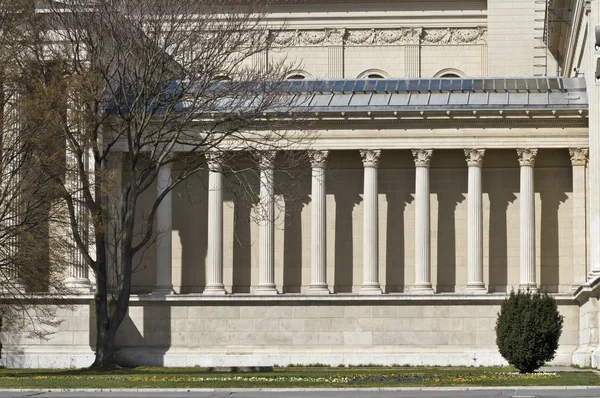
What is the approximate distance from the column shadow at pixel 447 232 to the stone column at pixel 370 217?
3771 mm

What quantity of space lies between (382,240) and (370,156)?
16.9ft

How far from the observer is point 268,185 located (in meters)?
88.2

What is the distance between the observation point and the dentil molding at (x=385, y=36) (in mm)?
107938

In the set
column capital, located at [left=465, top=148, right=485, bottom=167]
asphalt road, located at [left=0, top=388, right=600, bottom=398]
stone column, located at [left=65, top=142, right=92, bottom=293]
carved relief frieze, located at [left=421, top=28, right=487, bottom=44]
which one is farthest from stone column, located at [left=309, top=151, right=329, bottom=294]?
asphalt road, located at [left=0, top=388, right=600, bottom=398]

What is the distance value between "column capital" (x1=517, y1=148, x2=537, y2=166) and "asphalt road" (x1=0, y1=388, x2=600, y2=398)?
3464cm

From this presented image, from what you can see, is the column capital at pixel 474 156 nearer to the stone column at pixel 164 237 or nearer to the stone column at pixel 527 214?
the stone column at pixel 527 214

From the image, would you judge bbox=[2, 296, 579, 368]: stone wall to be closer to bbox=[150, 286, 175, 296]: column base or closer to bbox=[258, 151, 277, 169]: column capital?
bbox=[150, 286, 175, 296]: column base

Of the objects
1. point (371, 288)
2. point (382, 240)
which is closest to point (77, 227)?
point (371, 288)

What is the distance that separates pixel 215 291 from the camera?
8838cm

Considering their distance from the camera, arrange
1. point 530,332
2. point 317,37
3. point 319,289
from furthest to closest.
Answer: point 317,37 → point 319,289 → point 530,332

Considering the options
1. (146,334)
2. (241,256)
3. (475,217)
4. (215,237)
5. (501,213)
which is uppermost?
(501,213)

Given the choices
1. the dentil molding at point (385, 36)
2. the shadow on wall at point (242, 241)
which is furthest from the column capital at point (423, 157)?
the dentil molding at point (385, 36)

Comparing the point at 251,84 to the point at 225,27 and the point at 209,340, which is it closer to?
the point at 225,27

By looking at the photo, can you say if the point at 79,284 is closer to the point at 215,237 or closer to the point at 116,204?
the point at 116,204
